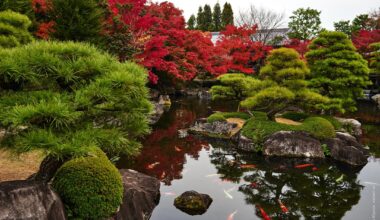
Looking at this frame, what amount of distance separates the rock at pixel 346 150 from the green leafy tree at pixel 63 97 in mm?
9131

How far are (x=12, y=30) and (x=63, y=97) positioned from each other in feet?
22.4

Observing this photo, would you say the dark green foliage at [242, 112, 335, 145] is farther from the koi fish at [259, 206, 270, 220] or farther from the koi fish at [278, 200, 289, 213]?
the koi fish at [259, 206, 270, 220]

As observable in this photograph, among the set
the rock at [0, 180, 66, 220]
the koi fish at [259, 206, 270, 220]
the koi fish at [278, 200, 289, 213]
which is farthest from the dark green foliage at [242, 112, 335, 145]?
the rock at [0, 180, 66, 220]

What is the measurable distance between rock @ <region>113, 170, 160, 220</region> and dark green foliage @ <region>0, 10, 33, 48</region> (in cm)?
508

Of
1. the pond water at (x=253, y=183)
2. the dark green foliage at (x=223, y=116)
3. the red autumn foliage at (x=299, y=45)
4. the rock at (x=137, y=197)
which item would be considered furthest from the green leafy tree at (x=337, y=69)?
the red autumn foliage at (x=299, y=45)

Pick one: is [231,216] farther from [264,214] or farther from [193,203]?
[193,203]

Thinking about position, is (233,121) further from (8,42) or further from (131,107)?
(131,107)

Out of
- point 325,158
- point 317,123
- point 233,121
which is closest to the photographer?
point 325,158

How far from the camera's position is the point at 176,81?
2838cm

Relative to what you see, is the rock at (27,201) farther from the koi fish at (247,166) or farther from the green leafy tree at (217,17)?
the green leafy tree at (217,17)

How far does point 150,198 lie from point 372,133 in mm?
13445

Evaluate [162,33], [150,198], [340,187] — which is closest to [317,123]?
[340,187]

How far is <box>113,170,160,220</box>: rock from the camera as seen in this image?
684 centimetres

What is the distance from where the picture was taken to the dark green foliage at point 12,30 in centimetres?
971
